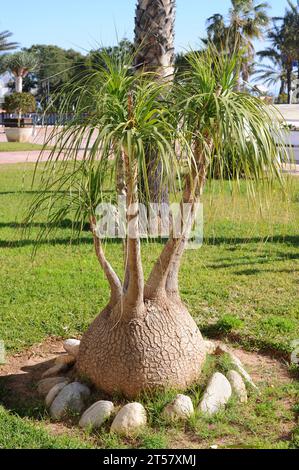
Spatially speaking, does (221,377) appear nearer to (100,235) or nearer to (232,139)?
(100,235)

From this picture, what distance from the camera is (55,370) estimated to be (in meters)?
4.39

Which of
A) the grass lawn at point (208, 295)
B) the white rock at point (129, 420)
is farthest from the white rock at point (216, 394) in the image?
the white rock at point (129, 420)

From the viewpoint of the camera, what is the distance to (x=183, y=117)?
359cm

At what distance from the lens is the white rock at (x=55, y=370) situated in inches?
172

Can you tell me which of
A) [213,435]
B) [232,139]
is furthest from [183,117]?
[213,435]

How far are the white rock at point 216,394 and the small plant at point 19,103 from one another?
26.3 m

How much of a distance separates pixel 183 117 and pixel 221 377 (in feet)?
5.38

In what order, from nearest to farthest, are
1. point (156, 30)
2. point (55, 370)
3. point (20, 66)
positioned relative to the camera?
1. point (55, 370)
2. point (156, 30)
3. point (20, 66)

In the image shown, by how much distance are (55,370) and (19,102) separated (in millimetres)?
26189

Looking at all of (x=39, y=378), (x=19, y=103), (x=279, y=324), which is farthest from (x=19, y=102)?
(x=39, y=378)

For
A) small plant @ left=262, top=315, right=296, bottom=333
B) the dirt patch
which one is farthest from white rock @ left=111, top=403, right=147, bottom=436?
small plant @ left=262, top=315, right=296, bottom=333

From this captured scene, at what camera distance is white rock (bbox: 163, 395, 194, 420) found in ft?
11.9

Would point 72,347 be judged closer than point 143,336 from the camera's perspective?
No

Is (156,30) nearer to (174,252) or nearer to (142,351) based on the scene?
(174,252)
